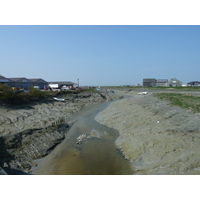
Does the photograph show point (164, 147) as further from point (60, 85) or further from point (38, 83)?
point (60, 85)

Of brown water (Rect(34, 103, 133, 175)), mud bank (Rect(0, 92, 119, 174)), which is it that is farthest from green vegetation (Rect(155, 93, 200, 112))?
mud bank (Rect(0, 92, 119, 174))

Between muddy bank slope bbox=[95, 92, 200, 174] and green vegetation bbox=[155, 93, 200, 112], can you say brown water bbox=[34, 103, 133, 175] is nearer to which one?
muddy bank slope bbox=[95, 92, 200, 174]

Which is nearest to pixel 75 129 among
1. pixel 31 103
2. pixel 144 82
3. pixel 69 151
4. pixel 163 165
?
pixel 69 151

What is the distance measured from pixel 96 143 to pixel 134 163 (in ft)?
18.0

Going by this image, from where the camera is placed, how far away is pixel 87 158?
1348cm

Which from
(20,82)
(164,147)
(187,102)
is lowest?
(164,147)

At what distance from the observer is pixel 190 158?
10.2 metres

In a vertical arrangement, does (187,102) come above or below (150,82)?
below

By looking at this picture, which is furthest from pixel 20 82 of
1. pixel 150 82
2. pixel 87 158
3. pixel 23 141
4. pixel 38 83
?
pixel 150 82

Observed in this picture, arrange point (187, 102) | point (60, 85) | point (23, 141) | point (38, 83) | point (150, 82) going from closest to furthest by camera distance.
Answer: point (23, 141) → point (187, 102) → point (38, 83) → point (60, 85) → point (150, 82)

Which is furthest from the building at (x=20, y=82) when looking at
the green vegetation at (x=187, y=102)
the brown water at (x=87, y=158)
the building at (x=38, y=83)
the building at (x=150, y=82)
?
the building at (x=150, y=82)

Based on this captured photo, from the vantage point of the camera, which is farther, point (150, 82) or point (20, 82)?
point (150, 82)

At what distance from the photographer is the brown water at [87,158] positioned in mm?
11531

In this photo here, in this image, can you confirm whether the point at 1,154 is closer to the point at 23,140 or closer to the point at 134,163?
the point at 23,140
